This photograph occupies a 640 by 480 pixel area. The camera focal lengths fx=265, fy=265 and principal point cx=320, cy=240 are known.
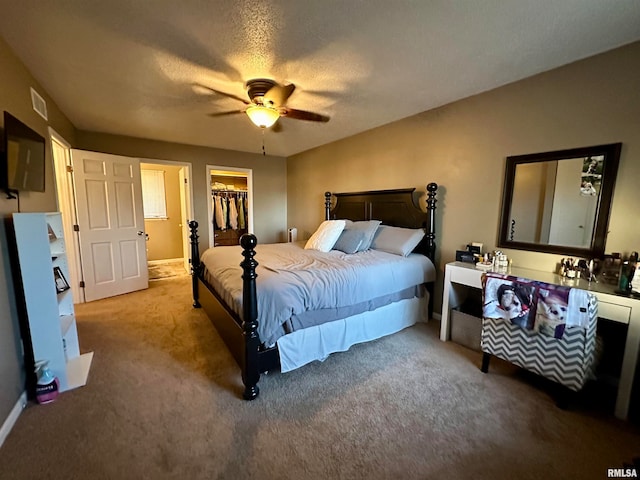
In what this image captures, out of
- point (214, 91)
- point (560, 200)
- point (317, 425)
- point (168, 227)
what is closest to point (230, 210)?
point (168, 227)

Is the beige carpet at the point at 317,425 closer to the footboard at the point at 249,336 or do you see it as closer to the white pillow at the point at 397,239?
the footboard at the point at 249,336

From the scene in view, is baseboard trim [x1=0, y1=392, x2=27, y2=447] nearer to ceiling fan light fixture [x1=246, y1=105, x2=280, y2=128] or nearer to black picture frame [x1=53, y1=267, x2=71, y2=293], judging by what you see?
black picture frame [x1=53, y1=267, x2=71, y2=293]

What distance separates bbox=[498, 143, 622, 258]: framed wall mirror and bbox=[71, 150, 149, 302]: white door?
488 centimetres

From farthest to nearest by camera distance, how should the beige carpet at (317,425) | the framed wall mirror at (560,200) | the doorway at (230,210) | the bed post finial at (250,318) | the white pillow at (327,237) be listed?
the doorway at (230,210) < the white pillow at (327,237) < the framed wall mirror at (560,200) < the bed post finial at (250,318) < the beige carpet at (317,425)

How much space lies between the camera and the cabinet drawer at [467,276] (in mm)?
→ 2316

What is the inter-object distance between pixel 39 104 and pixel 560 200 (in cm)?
469

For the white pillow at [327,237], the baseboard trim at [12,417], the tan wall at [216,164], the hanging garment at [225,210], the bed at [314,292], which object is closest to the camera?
the baseboard trim at [12,417]

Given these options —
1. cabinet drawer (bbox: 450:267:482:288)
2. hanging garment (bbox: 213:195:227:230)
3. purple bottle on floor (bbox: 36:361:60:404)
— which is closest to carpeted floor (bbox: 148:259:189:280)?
hanging garment (bbox: 213:195:227:230)

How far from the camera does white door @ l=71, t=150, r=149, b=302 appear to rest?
3619mm

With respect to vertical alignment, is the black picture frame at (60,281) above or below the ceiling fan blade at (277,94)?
below

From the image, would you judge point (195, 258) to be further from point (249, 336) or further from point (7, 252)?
point (249, 336)

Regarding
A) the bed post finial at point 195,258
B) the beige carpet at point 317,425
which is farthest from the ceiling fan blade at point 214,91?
the beige carpet at point 317,425

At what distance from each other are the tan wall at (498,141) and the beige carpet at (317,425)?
1.23 metres

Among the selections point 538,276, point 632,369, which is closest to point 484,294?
point 538,276
